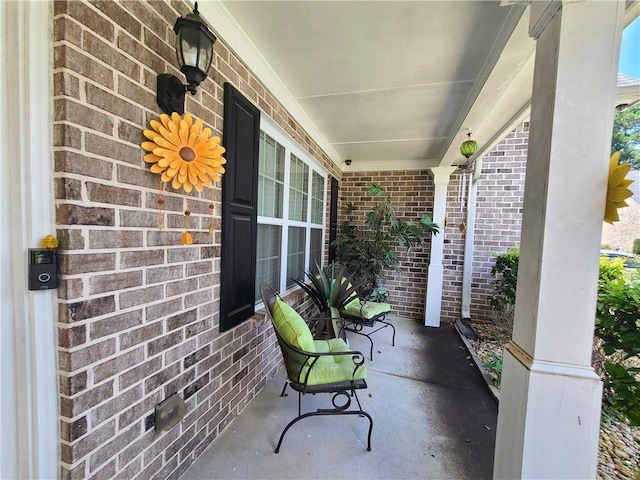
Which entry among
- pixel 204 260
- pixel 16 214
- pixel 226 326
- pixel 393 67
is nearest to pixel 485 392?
pixel 226 326

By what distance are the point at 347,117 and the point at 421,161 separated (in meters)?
2.03

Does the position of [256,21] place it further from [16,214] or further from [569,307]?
[569,307]

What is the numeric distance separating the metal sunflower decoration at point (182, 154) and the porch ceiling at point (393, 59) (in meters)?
0.68

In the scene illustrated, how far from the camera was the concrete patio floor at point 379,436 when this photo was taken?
1504 mm

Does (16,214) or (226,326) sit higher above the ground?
(16,214)

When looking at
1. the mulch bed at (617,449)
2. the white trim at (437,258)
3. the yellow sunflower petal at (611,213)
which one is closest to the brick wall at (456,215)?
the white trim at (437,258)

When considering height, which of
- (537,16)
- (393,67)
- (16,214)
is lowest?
(16,214)

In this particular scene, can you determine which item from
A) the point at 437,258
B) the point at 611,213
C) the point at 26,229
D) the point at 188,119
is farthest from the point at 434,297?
the point at 26,229

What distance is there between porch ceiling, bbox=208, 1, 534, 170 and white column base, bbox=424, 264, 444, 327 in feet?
6.58

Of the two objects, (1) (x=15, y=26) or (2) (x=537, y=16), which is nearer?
(1) (x=15, y=26)

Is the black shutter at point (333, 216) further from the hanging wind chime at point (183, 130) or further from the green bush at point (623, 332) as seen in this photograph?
the green bush at point (623, 332)

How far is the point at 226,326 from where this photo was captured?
5.64ft

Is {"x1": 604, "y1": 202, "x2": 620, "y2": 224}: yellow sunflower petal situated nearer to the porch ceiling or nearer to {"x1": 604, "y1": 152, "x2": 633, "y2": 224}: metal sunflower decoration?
{"x1": 604, "y1": 152, "x2": 633, "y2": 224}: metal sunflower decoration

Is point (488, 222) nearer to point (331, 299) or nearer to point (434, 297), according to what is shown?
point (434, 297)
